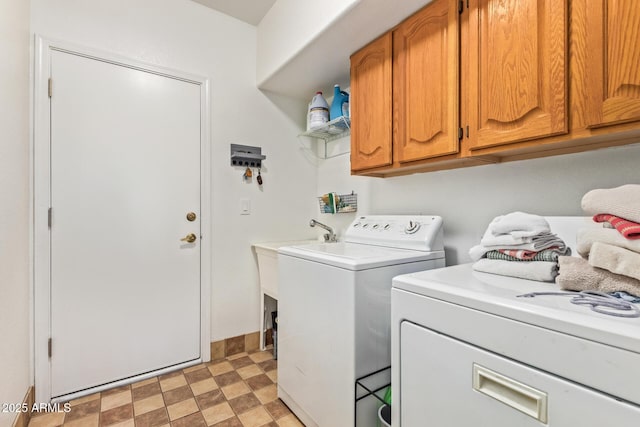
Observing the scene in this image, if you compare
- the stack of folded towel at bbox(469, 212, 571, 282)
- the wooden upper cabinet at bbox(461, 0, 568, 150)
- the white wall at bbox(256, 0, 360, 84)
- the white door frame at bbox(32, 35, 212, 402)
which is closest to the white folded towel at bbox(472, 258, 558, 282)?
the stack of folded towel at bbox(469, 212, 571, 282)

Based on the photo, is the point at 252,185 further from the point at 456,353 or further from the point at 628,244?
the point at 628,244

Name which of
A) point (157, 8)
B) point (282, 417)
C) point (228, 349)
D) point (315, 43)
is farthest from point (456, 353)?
point (157, 8)

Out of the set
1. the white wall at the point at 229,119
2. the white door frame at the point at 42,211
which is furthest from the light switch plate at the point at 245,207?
the white door frame at the point at 42,211

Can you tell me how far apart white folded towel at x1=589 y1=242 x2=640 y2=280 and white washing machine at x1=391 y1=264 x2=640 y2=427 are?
130 mm

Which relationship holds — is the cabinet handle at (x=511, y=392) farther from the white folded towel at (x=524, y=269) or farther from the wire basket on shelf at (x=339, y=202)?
the wire basket on shelf at (x=339, y=202)

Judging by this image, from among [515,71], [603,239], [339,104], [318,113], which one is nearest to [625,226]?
[603,239]

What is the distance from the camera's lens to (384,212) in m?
1.99

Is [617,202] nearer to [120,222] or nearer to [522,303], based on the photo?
[522,303]

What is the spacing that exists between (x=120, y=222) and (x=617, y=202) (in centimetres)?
228

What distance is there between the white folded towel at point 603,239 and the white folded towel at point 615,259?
0.04ft

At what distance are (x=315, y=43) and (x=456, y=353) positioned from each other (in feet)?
5.58

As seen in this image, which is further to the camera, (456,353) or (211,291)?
(211,291)

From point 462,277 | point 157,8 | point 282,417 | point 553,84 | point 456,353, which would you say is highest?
point 157,8

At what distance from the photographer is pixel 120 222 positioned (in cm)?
183
